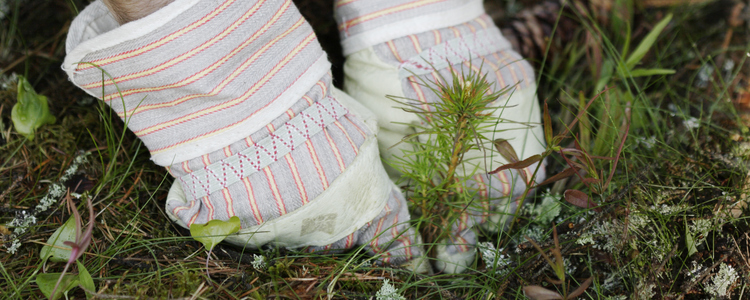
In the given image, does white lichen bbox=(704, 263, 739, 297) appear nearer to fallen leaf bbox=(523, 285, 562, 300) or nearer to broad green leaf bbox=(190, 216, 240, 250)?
fallen leaf bbox=(523, 285, 562, 300)

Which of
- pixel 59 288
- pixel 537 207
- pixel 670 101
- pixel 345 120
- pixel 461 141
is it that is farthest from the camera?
pixel 670 101

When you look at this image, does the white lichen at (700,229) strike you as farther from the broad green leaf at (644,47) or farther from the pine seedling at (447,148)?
the broad green leaf at (644,47)

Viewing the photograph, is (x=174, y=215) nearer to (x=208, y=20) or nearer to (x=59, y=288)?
(x=59, y=288)

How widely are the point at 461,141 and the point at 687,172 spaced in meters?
0.55

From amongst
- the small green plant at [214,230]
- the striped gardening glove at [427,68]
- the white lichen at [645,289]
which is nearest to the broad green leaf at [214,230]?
the small green plant at [214,230]

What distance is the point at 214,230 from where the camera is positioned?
A: 2.88 feet

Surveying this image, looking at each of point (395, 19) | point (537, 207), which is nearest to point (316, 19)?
point (395, 19)

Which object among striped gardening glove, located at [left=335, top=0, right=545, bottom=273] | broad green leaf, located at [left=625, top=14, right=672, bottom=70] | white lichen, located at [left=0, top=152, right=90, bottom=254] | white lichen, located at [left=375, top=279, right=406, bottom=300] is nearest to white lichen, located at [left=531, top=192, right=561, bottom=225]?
striped gardening glove, located at [left=335, top=0, right=545, bottom=273]

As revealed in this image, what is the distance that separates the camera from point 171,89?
0.85 m

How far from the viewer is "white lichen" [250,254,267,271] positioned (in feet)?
3.01

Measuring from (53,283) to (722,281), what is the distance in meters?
1.18

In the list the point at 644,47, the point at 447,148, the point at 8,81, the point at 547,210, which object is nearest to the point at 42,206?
the point at 8,81

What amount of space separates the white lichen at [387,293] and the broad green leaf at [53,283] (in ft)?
1.70

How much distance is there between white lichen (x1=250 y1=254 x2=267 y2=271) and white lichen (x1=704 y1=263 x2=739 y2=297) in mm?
831
